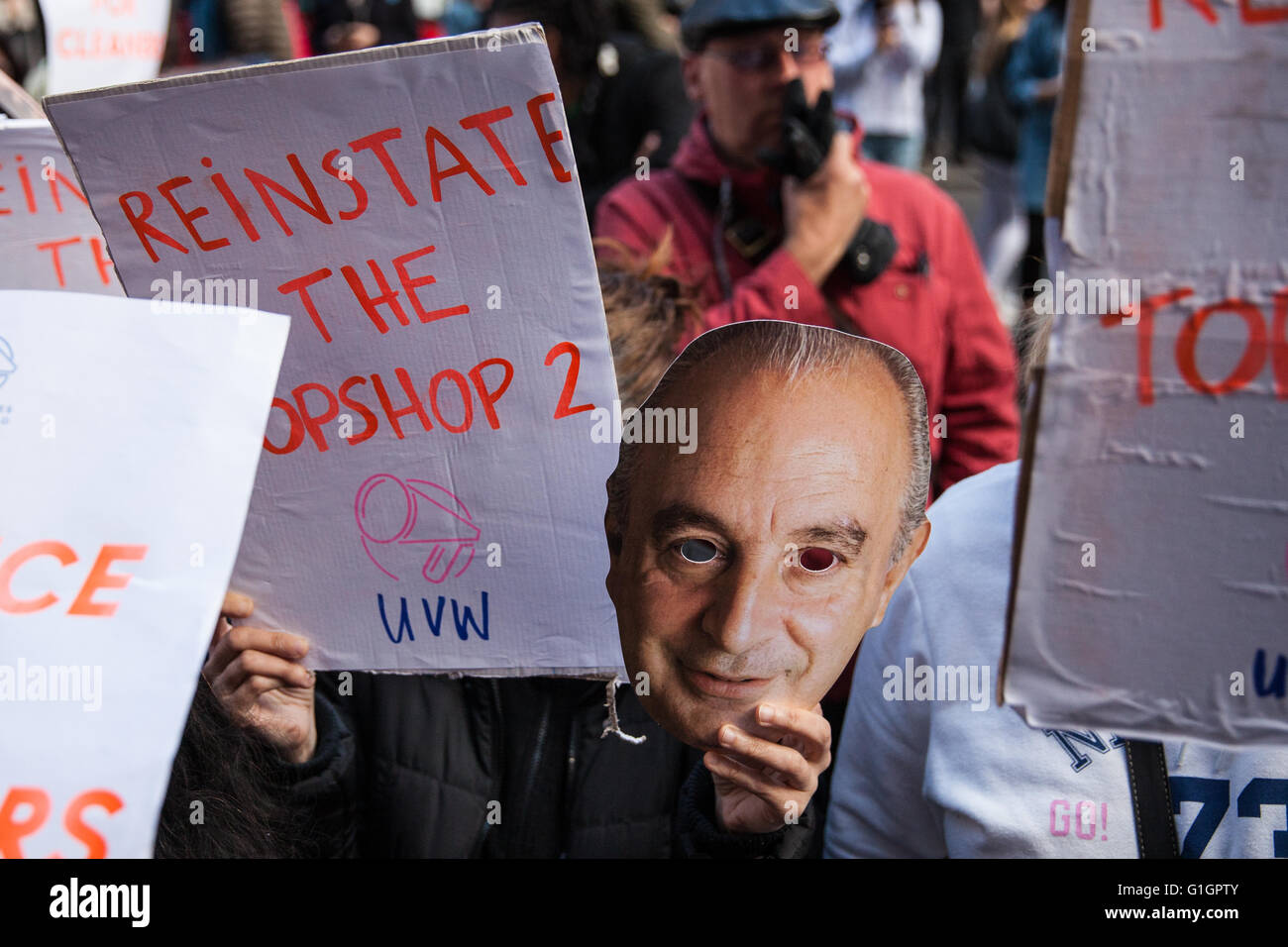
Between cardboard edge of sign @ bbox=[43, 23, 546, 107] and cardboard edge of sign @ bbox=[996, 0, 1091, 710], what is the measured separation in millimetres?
411

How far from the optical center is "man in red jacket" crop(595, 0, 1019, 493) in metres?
2.15

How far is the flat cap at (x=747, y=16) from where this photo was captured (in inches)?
84.3

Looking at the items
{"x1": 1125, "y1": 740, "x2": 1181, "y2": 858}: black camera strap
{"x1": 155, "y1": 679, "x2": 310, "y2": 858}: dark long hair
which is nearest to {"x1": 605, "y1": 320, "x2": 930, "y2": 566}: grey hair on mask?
{"x1": 1125, "y1": 740, "x2": 1181, "y2": 858}: black camera strap

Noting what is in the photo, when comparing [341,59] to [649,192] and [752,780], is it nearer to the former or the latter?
[752,780]

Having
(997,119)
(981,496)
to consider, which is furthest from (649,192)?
(997,119)

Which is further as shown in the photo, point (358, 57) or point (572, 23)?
point (572, 23)

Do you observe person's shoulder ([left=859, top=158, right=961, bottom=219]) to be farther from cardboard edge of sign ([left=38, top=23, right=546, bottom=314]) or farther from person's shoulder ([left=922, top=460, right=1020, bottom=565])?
cardboard edge of sign ([left=38, top=23, right=546, bottom=314])

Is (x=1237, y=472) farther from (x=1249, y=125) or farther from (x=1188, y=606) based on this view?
(x=1249, y=125)

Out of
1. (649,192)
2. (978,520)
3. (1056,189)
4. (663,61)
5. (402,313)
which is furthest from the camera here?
(663,61)

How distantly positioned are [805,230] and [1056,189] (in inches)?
47.4

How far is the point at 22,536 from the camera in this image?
3.30ft

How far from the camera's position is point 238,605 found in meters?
1.26
